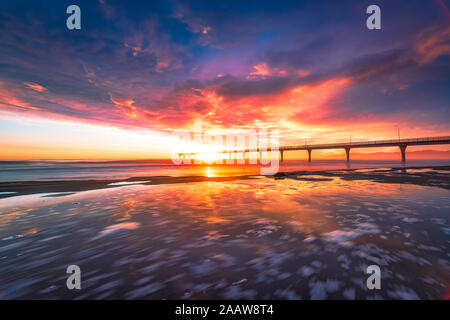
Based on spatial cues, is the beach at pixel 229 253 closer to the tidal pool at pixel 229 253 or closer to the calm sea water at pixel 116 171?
the tidal pool at pixel 229 253

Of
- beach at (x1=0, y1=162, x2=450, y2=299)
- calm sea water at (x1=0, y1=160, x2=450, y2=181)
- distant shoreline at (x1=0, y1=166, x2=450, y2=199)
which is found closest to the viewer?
beach at (x1=0, y1=162, x2=450, y2=299)

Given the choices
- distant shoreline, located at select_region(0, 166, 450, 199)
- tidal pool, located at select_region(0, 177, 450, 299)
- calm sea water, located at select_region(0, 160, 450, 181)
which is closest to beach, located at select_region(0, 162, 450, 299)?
tidal pool, located at select_region(0, 177, 450, 299)

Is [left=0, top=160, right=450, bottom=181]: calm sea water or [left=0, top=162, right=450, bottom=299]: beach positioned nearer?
[left=0, top=162, right=450, bottom=299]: beach

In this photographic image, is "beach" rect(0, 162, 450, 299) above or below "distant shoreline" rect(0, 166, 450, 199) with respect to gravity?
above

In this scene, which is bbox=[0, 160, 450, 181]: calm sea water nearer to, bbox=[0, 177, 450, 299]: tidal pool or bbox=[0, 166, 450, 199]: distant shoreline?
bbox=[0, 166, 450, 199]: distant shoreline

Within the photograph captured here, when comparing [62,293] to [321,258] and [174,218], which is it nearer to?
[174,218]

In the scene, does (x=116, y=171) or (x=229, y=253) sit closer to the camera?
(x=229, y=253)

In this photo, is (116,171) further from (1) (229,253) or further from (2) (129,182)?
(1) (229,253)

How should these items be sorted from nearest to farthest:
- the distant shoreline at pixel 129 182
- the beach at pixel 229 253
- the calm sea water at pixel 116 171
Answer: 1. the beach at pixel 229 253
2. the distant shoreline at pixel 129 182
3. the calm sea water at pixel 116 171

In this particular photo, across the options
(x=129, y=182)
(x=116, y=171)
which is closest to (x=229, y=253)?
(x=129, y=182)

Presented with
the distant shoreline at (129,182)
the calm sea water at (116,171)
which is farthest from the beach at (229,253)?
the calm sea water at (116,171)
